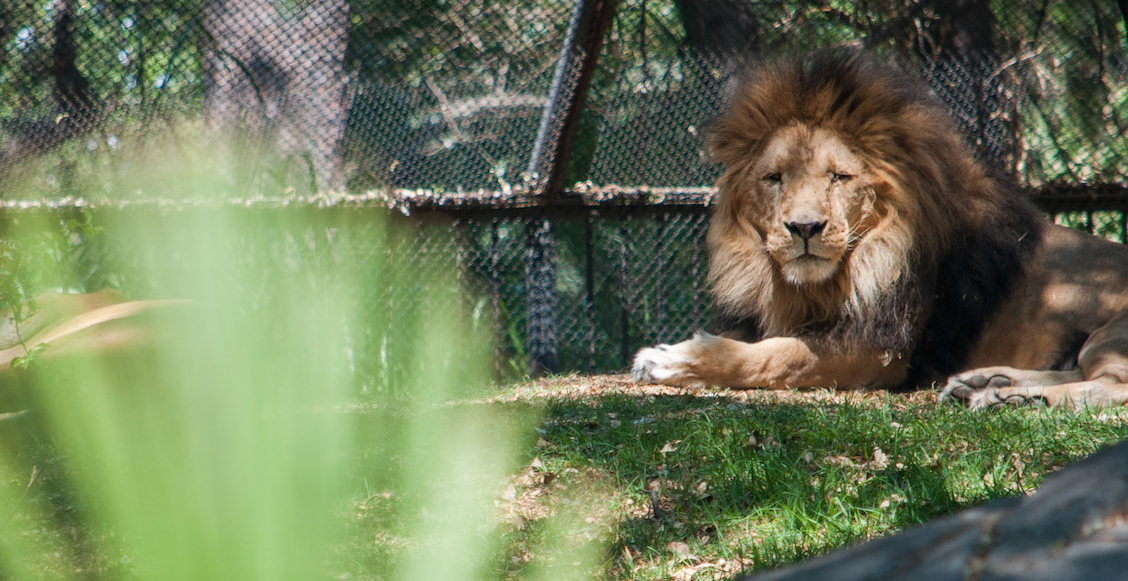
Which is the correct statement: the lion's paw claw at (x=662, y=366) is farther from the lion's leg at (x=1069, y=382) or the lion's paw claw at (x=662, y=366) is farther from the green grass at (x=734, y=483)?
the lion's leg at (x=1069, y=382)

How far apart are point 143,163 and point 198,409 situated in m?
4.48

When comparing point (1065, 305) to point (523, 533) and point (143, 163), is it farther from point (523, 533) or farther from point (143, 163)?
point (143, 163)

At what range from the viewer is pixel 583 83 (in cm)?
523

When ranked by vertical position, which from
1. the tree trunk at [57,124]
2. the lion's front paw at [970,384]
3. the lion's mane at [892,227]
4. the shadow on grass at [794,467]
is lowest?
the lion's front paw at [970,384]

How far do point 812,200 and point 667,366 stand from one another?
1004 millimetres

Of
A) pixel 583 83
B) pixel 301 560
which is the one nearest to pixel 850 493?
pixel 301 560

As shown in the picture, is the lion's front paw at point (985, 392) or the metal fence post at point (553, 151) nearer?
the lion's front paw at point (985, 392)

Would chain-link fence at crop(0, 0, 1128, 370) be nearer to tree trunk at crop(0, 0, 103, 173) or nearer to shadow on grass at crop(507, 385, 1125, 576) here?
tree trunk at crop(0, 0, 103, 173)

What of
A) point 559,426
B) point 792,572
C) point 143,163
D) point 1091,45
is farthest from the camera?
point 1091,45

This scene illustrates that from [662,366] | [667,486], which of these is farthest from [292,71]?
[667,486]

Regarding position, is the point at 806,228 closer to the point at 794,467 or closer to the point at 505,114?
the point at 794,467

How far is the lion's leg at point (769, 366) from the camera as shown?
441 centimetres

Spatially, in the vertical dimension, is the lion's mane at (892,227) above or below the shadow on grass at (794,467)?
above

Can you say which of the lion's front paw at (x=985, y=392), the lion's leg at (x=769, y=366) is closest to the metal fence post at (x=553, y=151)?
the lion's leg at (x=769, y=366)
